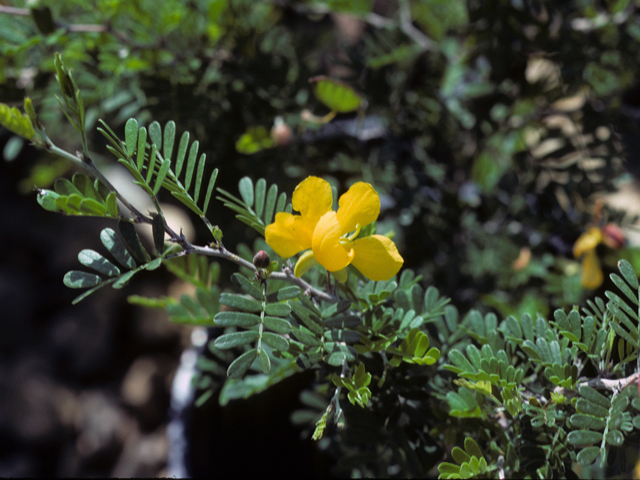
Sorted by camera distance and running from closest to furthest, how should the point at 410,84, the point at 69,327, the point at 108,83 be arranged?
the point at 108,83 < the point at 410,84 < the point at 69,327

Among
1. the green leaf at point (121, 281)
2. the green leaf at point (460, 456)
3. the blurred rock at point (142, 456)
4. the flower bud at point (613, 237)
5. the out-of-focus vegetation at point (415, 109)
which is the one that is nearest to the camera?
the green leaf at point (121, 281)

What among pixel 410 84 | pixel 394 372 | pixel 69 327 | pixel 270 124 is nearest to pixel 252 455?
pixel 394 372

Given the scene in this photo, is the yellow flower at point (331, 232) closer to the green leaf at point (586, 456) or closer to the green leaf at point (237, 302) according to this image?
the green leaf at point (237, 302)

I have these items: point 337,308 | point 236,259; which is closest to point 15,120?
point 236,259

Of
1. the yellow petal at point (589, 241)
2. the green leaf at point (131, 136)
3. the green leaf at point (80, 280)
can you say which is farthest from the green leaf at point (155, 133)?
the yellow petal at point (589, 241)

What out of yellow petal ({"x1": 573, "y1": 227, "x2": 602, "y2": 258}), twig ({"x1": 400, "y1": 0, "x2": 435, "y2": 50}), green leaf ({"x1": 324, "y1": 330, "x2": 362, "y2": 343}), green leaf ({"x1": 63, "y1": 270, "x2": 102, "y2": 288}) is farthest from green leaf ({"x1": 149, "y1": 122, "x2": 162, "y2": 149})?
yellow petal ({"x1": 573, "y1": 227, "x2": 602, "y2": 258})

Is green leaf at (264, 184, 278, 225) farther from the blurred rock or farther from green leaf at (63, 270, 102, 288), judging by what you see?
the blurred rock

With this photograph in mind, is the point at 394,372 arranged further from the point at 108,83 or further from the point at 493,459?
the point at 108,83
